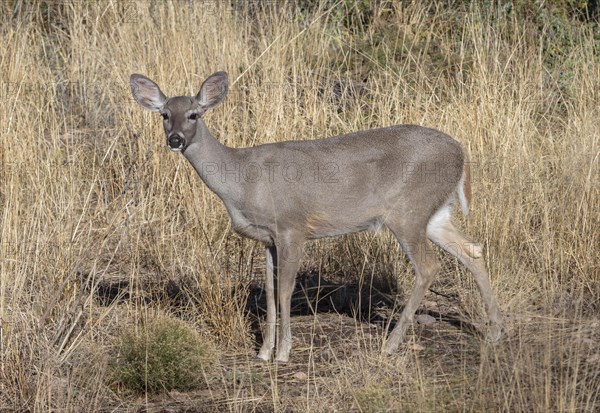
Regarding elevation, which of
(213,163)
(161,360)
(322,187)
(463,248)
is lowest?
(161,360)

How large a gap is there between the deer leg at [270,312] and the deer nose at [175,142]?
0.93m

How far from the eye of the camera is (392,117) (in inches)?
358

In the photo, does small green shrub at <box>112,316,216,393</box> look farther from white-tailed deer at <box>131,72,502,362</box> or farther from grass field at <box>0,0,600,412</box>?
white-tailed deer at <box>131,72,502,362</box>

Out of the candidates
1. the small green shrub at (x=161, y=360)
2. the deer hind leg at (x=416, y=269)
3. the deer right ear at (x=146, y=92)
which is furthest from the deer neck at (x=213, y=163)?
the deer hind leg at (x=416, y=269)

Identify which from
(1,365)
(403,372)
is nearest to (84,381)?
(1,365)

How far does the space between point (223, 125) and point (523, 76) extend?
2.79 metres

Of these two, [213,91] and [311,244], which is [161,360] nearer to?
[213,91]

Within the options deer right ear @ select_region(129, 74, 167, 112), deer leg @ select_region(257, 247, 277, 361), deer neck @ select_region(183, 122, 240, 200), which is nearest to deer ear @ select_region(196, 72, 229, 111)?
deer neck @ select_region(183, 122, 240, 200)

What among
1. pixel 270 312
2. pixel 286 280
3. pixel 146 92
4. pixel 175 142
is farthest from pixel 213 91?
pixel 270 312

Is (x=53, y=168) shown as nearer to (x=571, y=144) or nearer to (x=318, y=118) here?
(x=318, y=118)

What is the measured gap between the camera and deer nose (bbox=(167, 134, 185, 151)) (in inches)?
245

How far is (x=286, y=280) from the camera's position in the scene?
6480 mm

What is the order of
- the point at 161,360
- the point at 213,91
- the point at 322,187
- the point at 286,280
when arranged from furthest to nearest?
the point at 213,91 → the point at 322,187 → the point at 286,280 → the point at 161,360

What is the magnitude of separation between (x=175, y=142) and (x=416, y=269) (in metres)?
1.72
